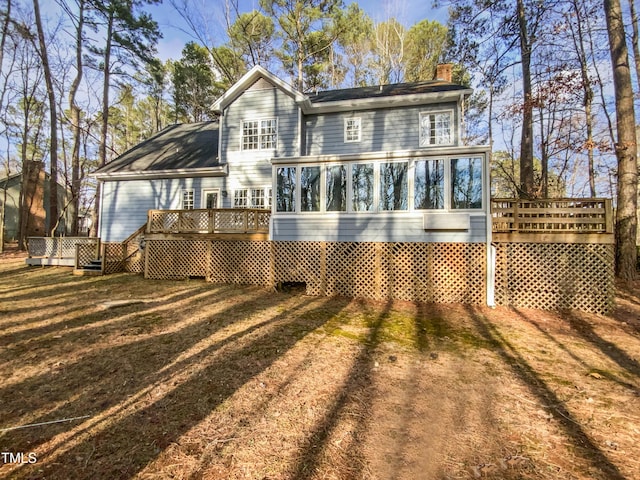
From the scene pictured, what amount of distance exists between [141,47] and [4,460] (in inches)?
890

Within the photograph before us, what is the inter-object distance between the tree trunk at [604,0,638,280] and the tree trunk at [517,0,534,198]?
133 inches

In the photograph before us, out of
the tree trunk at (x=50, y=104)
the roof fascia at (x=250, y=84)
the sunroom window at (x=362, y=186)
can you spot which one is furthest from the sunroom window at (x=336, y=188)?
the tree trunk at (x=50, y=104)

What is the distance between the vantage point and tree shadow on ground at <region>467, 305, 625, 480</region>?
2325mm

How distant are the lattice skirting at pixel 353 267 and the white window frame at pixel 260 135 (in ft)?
14.5

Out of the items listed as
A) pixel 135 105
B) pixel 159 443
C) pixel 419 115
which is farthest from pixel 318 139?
pixel 135 105

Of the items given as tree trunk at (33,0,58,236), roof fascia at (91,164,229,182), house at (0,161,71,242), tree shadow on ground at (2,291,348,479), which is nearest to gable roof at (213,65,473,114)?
roof fascia at (91,164,229,182)

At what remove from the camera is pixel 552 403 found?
318 centimetres

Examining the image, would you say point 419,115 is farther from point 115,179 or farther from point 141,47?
point 141,47

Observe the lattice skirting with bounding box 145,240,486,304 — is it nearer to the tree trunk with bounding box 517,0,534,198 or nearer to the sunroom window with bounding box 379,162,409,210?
the sunroom window with bounding box 379,162,409,210

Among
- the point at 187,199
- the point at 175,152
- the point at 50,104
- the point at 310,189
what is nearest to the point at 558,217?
the point at 310,189

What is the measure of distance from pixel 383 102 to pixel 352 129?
1.43 meters

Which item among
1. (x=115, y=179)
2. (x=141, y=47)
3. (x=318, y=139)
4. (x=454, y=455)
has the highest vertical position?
(x=141, y=47)

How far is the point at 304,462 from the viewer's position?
7.53 ft

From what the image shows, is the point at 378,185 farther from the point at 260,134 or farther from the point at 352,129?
the point at 260,134
